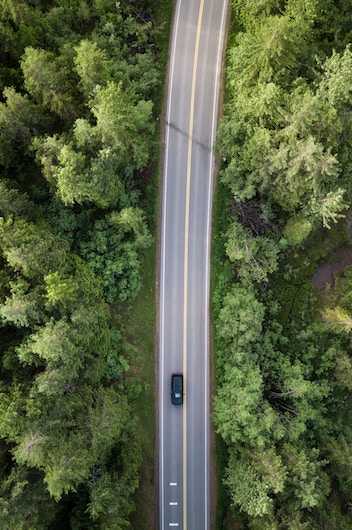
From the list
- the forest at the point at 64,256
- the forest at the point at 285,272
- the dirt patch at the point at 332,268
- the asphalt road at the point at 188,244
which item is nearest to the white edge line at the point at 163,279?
the asphalt road at the point at 188,244

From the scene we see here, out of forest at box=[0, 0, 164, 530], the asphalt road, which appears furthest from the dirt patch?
forest at box=[0, 0, 164, 530]

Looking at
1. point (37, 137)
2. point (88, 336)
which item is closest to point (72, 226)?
point (37, 137)

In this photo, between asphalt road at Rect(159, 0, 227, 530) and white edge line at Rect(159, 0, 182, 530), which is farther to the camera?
asphalt road at Rect(159, 0, 227, 530)

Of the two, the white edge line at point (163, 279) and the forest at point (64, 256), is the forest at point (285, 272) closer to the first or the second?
the white edge line at point (163, 279)

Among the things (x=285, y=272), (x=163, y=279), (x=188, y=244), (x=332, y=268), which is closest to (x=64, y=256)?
(x=163, y=279)

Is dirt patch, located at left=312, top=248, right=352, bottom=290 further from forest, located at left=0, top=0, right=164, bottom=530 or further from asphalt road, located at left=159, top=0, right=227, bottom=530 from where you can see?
forest, located at left=0, top=0, right=164, bottom=530

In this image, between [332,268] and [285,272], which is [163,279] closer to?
[285,272]
